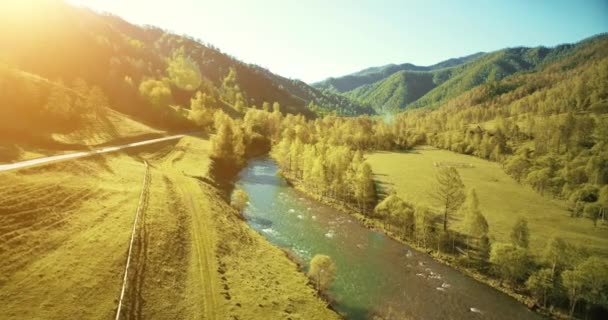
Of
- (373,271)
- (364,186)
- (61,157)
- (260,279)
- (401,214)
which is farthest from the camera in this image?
(364,186)

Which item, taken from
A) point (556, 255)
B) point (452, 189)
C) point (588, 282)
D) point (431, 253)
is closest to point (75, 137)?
point (431, 253)

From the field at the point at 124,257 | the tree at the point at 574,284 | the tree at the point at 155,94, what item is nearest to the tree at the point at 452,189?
the tree at the point at 574,284

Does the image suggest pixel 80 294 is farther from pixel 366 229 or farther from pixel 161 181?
pixel 366 229

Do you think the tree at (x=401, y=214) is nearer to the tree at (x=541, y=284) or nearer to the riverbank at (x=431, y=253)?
the riverbank at (x=431, y=253)

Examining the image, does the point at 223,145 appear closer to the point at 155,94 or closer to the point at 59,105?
the point at 59,105

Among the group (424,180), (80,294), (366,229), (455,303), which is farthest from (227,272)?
(424,180)

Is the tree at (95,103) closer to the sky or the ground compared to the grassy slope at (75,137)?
closer to the sky
